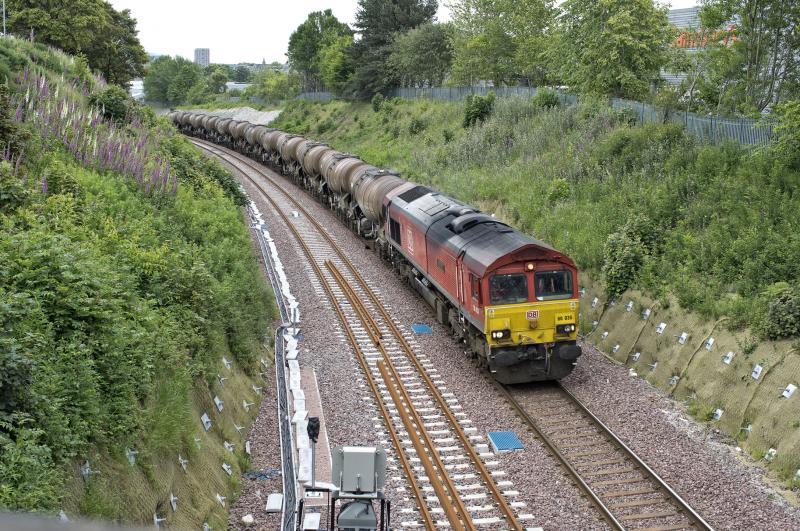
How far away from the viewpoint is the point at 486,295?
1775cm

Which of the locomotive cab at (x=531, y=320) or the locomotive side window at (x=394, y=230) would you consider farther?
the locomotive side window at (x=394, y=230)

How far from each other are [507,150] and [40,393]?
32366 mm

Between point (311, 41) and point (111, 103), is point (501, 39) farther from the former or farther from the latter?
point (311, 41)

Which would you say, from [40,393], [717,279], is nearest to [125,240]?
[40,393]

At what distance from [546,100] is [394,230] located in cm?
1719

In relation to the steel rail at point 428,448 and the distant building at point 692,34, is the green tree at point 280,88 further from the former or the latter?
the steel rail at point 428,448

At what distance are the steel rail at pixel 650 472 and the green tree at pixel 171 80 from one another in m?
128

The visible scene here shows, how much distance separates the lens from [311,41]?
327ft

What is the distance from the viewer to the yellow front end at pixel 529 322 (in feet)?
58.2

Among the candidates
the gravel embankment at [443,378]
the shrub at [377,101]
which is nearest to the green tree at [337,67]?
the shrub at [377,101]

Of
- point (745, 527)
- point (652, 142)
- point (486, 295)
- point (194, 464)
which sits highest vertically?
point (652, 142)

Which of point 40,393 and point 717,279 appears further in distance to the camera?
point 717,279

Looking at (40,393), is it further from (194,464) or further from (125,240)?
(125,240)

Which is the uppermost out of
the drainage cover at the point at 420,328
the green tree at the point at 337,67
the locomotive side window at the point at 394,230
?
the green tree at the point at 337,67
